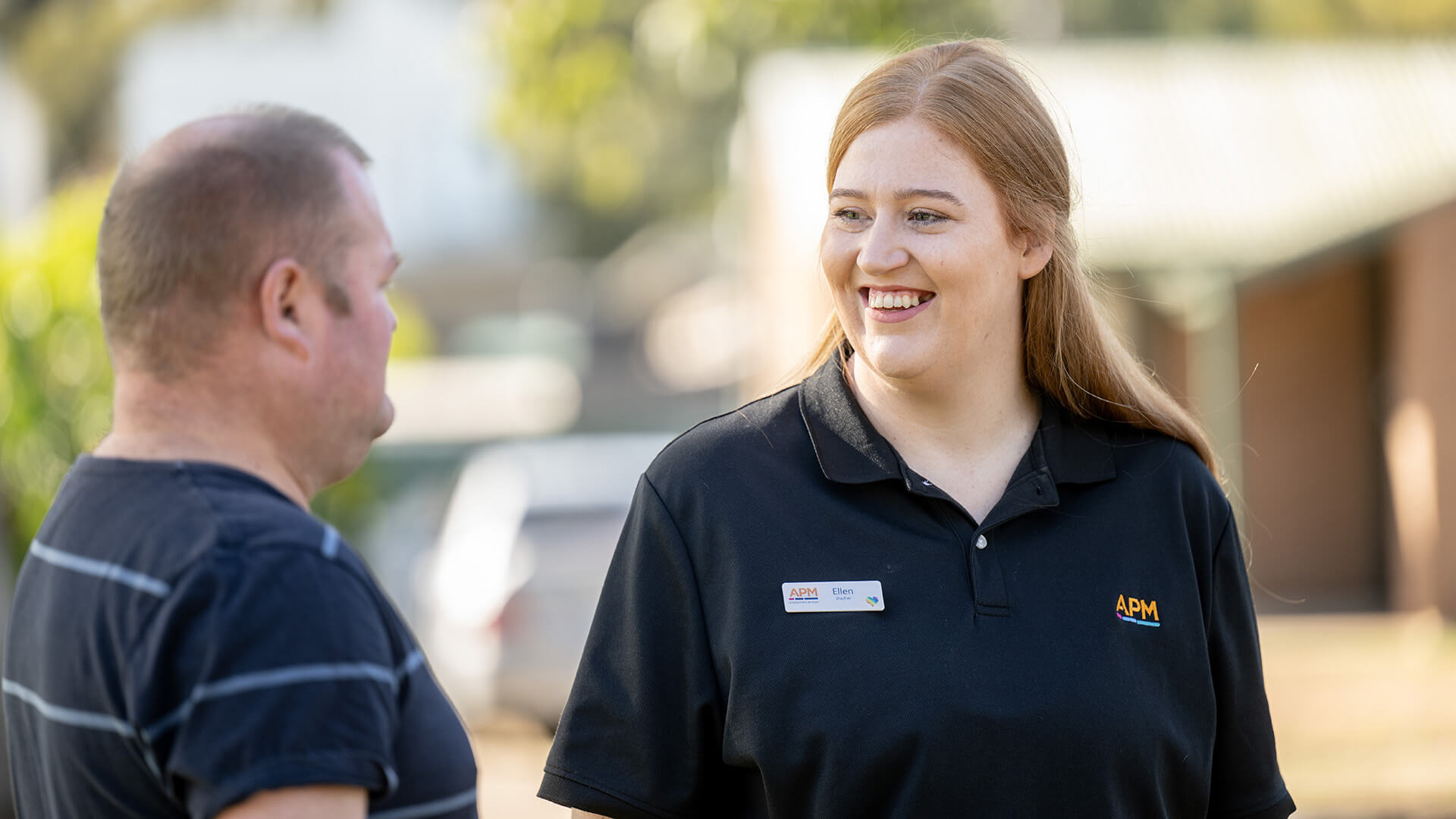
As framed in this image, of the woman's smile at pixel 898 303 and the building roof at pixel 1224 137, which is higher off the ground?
the building roof at pixel 1224 137

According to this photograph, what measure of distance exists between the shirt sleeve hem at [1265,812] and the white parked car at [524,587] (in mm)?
6767

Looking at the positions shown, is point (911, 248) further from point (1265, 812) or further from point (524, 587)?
point (524, 587)

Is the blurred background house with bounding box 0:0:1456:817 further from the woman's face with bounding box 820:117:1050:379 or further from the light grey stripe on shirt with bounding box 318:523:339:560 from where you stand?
the light grey stripe on shirt with bounding box 318:523:339:560

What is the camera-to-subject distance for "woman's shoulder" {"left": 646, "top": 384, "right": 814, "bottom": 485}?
2.67 meters

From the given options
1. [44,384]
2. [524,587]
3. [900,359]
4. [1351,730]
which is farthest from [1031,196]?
[1351,730]

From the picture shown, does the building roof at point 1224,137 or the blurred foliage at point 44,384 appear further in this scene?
the building roof at point 1224,137

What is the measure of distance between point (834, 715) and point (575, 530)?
7882 millimetres

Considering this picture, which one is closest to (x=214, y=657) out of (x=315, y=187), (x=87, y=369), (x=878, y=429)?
(x=315, y=187)

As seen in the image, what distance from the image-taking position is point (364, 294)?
1.99 metres

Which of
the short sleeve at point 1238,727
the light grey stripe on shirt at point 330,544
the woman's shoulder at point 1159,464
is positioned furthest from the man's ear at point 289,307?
the short sleeve at point 1238,727

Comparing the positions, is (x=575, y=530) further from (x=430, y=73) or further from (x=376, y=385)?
(x=430, y=73)

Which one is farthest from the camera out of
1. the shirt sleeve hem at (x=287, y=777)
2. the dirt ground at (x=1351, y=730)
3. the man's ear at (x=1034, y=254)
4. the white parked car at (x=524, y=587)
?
the white parked car at (x=524, y=587)

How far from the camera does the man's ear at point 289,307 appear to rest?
187cm

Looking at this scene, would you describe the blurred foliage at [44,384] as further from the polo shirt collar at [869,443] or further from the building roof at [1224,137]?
the building roof at [1224,137]
